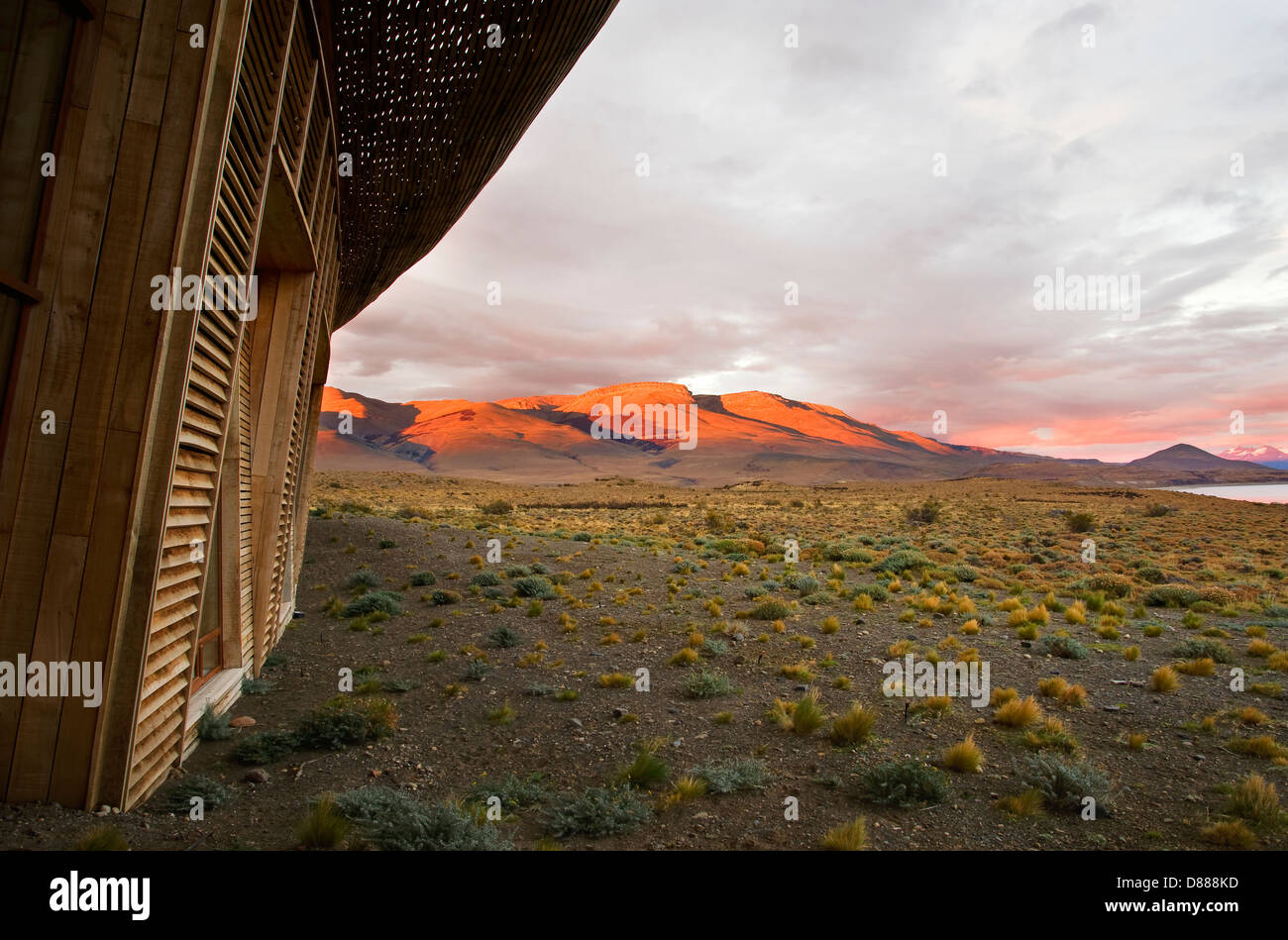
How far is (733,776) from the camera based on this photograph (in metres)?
5.19

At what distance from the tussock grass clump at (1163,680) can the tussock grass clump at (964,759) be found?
3.59m

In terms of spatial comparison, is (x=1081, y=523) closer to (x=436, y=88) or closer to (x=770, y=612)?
(x=770, y=612)

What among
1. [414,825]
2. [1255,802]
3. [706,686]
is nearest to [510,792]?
[414,825]

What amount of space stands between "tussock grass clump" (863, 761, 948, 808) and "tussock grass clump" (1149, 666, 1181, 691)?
424 cm

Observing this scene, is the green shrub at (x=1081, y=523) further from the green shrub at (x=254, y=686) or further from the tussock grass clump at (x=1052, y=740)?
the green shrub at (x=254, y=686)

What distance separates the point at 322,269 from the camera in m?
8.66

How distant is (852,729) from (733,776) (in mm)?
1560

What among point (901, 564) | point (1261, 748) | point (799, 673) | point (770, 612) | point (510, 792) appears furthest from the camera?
point (901, 564)

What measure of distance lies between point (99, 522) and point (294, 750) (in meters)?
3.00
